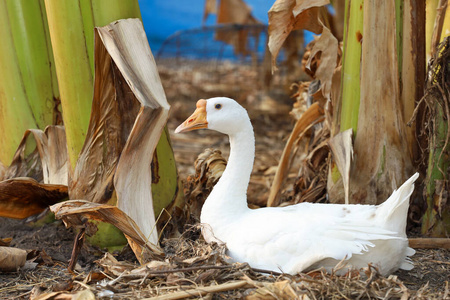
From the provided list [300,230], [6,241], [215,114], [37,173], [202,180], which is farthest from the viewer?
[202,180]

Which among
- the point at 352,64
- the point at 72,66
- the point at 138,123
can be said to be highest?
the point at 72,66

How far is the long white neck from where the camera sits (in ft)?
6.89

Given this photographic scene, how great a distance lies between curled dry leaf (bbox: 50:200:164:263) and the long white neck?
0.27m

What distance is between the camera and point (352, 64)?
2373 mm

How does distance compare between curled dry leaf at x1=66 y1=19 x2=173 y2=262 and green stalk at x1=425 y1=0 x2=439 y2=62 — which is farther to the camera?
green stalk at x1=425 y1=0 x2=439 y2=62

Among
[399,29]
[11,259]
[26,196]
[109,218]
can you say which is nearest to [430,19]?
[399,29]

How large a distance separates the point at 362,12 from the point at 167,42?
4298 millimetres

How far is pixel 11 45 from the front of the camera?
2445 mm

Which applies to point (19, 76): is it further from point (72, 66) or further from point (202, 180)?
point (202, 180)

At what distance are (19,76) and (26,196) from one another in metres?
0.56

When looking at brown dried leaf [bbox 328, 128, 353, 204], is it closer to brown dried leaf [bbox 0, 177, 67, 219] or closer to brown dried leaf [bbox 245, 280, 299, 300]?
brown dried leaf [bbox 245, 280, 299, 300]

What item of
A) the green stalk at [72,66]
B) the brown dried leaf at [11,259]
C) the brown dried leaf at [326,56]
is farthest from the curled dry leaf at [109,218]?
the brown dried leaf at [326,56]

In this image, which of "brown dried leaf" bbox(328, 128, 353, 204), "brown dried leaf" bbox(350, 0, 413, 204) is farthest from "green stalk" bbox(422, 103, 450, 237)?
"brown dried leaf" bbox(328, 128, 353, 204)

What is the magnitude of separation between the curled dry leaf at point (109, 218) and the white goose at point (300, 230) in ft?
0.83
